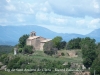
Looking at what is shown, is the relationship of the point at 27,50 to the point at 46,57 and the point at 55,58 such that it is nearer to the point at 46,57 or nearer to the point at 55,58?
the point at 46,57

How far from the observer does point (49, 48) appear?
52.8 metres

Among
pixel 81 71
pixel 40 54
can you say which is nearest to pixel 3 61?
pixel 40 54

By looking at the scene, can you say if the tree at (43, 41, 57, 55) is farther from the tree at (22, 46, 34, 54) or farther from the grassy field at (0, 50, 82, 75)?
the tree at (22, 46, 34, 54)

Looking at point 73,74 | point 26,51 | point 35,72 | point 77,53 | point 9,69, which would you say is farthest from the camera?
point 26,51

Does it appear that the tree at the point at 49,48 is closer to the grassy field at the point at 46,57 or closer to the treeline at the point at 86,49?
the treeline at the point at 86,49

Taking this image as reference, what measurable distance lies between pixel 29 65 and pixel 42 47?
1475cm

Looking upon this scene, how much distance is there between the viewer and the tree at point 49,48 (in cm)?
5194

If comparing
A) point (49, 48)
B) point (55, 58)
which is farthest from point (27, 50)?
point (55, 58)

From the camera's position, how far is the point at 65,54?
50.2 meters

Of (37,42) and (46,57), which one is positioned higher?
(37,42)

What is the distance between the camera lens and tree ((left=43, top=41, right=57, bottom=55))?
51938 mm

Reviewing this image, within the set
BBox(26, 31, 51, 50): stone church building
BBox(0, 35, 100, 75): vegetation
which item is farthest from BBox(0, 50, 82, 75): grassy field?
BBox(26, 31, 51, 50): stone church building

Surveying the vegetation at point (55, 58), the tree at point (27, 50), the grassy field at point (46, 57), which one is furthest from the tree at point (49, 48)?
the tree at point (27, 50)

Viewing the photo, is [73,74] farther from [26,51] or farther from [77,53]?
[26,51]
